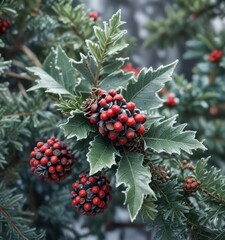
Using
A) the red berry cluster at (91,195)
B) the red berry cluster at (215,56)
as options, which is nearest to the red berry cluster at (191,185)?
the red berry cluster at (91,195)

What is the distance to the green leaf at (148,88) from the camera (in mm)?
605

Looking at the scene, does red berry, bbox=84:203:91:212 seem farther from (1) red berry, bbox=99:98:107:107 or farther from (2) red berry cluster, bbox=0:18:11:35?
(2) red berry cluster, bbox=0:18:11:35

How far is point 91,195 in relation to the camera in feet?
1.94

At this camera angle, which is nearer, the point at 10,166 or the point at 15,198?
the point at 15,198

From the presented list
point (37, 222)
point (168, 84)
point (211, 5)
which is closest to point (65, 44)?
point (168, 84)

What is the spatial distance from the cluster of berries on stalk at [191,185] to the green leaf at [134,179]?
0.09 meters

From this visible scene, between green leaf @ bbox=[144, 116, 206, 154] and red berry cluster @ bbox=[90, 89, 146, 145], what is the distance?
0.03 m

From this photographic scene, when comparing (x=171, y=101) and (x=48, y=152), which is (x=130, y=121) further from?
(x=171, y=101)

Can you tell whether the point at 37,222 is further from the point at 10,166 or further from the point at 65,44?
the point at 65,44

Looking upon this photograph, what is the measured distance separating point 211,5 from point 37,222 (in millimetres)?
675

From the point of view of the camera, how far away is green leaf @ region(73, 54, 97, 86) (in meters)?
0.62

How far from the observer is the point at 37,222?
3.01ft

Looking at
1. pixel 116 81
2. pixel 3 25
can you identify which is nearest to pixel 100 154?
pixel 116 81

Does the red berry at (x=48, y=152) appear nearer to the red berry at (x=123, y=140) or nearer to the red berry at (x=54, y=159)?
the red berry at (x=54, y=159)
